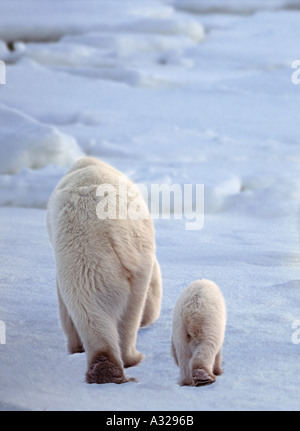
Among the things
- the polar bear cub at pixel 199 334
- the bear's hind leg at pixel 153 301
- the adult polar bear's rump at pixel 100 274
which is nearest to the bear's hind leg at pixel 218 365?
the polar bear cub at pixel 199 334

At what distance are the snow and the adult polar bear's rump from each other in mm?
81

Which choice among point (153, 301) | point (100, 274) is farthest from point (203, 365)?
point (153, 301)

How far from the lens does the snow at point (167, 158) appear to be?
197cm

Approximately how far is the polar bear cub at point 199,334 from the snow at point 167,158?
0.04 metres

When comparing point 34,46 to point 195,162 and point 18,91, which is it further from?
point 195,162

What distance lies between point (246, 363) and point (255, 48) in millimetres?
7388

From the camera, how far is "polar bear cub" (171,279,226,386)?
187 centimetres

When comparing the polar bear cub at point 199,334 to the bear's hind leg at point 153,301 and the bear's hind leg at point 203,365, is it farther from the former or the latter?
the bear's hind leg at point 153,301

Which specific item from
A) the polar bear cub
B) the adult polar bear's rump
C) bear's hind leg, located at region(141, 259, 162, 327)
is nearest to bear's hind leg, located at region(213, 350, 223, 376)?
the polar bear cub

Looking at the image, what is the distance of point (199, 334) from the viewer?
1.94m

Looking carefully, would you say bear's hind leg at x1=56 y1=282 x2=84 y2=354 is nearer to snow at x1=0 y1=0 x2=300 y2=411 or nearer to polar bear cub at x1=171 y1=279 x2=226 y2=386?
snow at x1=0 y1=0 x2=300 y2=411

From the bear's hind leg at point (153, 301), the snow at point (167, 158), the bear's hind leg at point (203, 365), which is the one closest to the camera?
the bear's hind leg at point (203, 365)
